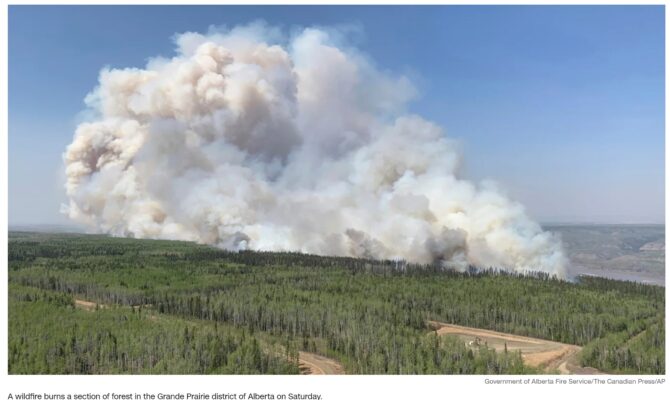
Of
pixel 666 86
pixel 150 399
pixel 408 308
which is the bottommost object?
pixel 150 399

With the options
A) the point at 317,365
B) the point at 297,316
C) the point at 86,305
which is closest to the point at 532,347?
the point at 317,365

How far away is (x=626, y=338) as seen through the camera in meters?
30.1

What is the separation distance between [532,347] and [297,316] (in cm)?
1167

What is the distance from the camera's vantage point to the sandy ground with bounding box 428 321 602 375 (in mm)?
25859

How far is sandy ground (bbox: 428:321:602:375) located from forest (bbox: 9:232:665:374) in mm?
719

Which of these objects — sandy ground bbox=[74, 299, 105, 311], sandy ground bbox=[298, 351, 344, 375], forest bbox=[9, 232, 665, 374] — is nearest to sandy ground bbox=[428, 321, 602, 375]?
forest bbox=[9, 232, 665, 374]

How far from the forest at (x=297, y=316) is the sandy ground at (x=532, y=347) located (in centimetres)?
72

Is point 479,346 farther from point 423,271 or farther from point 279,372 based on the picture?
point 423,271

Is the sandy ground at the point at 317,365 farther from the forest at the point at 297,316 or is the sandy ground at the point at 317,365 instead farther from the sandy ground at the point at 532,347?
the sandy ground at the point at 532,347

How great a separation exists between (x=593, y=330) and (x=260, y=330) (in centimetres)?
1690

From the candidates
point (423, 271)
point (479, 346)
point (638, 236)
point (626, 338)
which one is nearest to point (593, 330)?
point (626, 338)

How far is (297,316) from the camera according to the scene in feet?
104

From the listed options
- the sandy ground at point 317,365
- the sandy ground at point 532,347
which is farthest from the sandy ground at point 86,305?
the sandy ground at point 532,347

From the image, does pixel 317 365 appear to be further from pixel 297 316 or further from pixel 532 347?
pixel 532 347
